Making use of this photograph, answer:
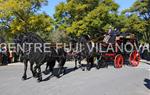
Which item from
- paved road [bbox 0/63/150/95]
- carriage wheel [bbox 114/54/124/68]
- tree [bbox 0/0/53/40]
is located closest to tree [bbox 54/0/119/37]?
tree [bbox 0/0/53/40]

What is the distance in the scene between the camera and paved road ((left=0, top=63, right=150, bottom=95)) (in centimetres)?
1390

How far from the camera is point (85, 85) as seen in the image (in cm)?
1534

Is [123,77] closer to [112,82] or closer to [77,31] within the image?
[112,82]

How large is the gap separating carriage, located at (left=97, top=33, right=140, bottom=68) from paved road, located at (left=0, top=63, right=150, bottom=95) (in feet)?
6.94

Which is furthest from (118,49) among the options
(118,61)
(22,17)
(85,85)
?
(22,17)

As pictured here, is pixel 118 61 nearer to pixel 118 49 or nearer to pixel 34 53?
pixel 118 49

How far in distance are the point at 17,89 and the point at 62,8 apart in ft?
107

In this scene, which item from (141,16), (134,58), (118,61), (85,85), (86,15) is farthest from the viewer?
(141,16)

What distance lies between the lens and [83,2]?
44562 millimetres

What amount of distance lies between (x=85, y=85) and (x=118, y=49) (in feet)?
20.8

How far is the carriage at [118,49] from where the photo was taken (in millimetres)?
20766

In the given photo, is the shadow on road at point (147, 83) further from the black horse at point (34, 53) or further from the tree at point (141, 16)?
the tree at point (141, 16)

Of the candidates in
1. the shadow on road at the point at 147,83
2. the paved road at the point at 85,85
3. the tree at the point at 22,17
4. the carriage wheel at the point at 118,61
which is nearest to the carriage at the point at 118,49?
the carriage wheel at the point at 118,61

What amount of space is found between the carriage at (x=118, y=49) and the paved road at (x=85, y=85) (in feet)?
6.94
